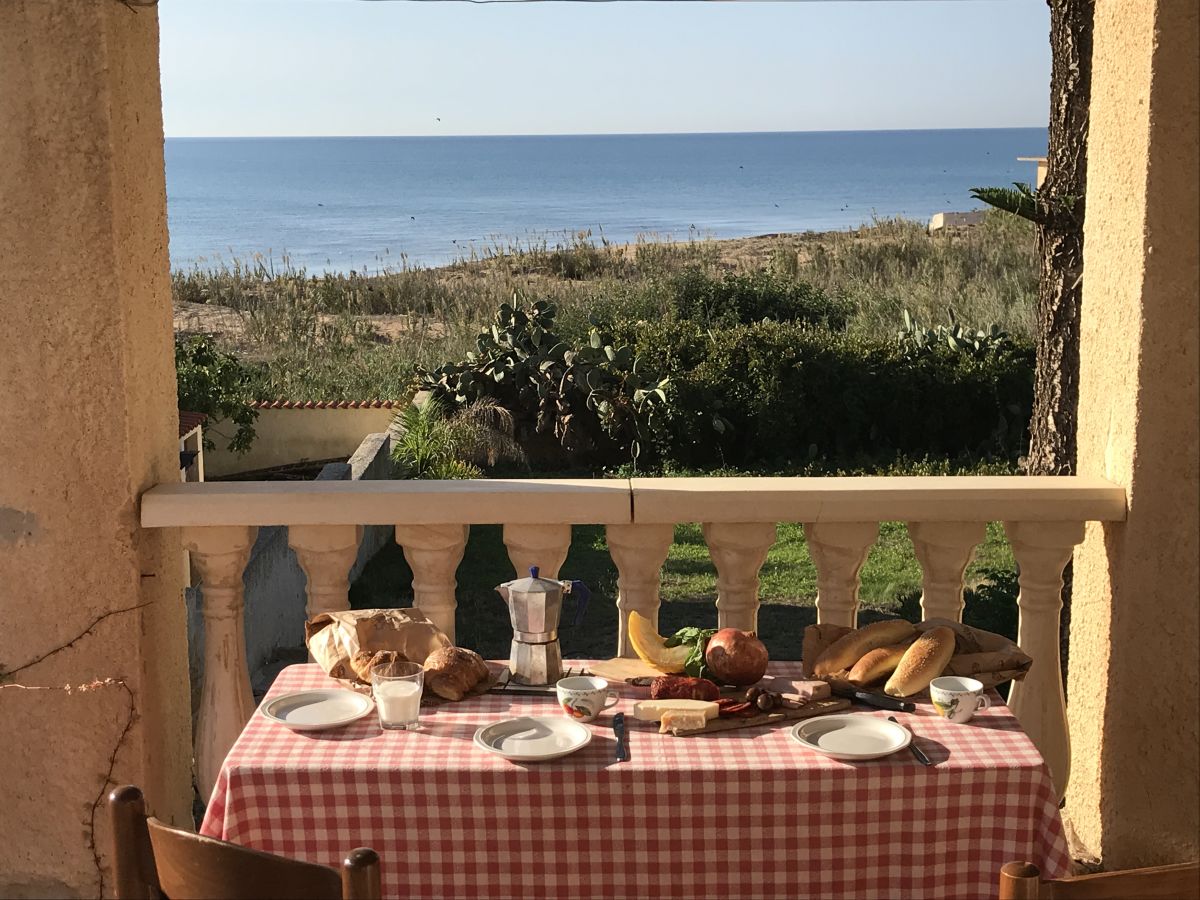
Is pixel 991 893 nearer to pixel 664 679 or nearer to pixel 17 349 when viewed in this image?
pixel 664 679

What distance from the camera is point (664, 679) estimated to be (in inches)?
110

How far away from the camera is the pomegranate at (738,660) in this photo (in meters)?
2.81

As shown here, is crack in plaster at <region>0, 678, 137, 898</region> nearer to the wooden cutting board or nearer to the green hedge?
the wooden cutting board

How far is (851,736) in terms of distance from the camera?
2.59 meters

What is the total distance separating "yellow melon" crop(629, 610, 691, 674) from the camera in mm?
2949

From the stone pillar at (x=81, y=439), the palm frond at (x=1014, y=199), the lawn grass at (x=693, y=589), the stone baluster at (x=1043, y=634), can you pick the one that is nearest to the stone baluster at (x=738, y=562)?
the stone baluster at (x=1043, y=634)

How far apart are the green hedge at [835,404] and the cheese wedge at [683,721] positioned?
26.9ft

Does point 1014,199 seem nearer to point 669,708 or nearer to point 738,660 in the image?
point 738,660

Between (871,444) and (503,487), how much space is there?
8.31 meters

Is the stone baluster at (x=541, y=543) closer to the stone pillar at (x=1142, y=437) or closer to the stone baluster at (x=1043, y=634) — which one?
the stone baluster at (x=1043, y=634)

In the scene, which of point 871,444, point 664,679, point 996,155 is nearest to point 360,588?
point 871,444

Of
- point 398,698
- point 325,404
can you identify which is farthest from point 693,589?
point 398,698

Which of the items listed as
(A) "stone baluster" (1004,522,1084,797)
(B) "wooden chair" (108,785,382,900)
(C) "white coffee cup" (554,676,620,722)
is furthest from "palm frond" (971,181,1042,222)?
(B) "wooden chair" (108,785,382,900)

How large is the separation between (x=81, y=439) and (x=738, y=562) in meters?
1.59
